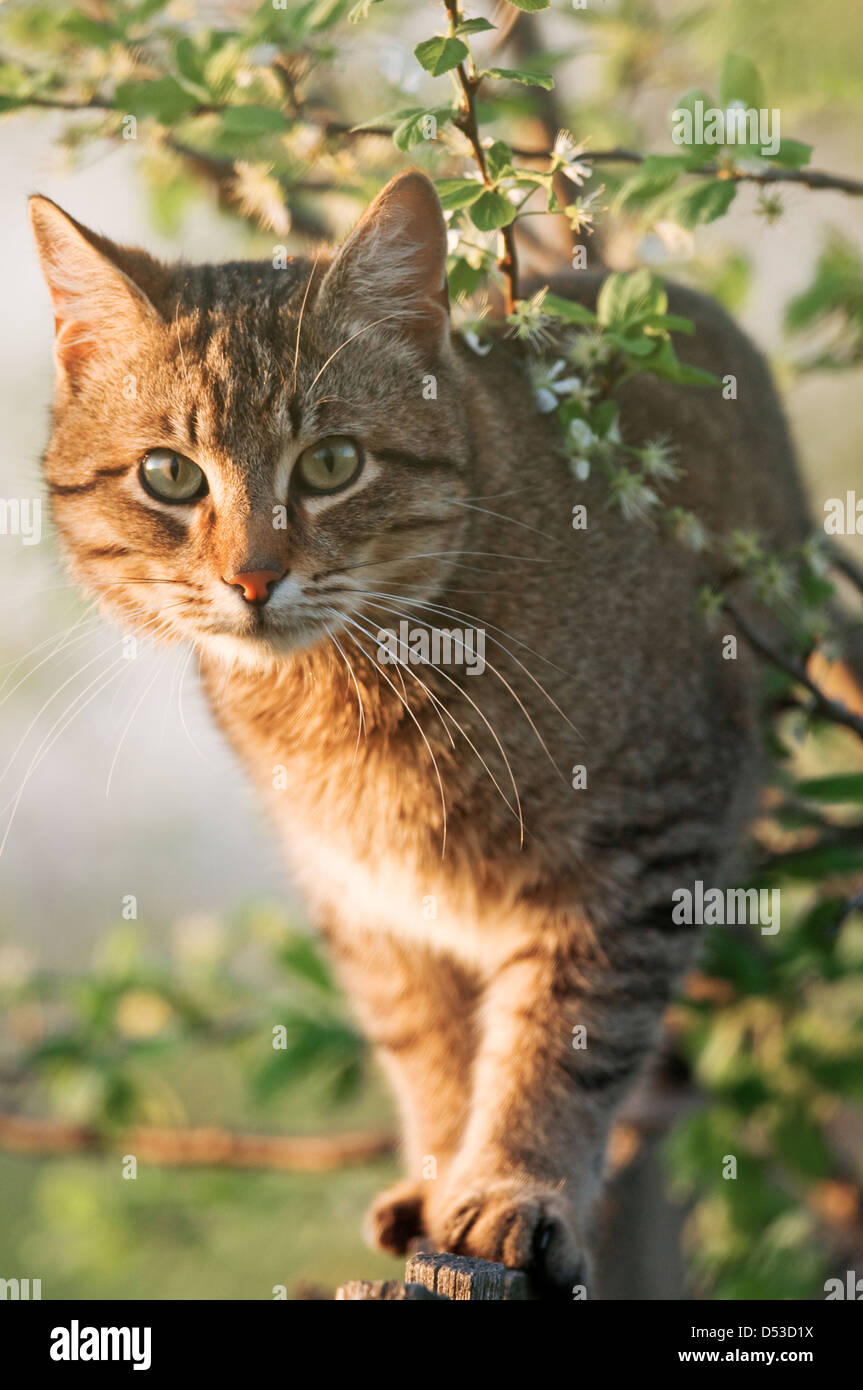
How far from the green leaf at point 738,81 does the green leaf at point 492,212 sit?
0.41 meters

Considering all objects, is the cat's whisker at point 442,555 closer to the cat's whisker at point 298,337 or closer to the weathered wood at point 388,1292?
the cat's whisker at point 298,337

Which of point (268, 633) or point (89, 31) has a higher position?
point (89, 31)

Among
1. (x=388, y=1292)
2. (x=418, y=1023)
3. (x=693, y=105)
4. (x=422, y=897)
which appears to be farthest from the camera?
(x=418, y=1023)

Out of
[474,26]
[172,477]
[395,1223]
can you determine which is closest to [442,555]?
[172,477]

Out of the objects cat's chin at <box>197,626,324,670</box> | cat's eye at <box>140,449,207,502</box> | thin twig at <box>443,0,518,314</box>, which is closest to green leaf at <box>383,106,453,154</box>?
thin twig at <box>443,0,518,314</box>

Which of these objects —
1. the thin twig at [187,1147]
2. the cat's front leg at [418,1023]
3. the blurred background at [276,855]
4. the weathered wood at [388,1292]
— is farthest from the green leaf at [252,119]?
the thin twig at [187,1147]

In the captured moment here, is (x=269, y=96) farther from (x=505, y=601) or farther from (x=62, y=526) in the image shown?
(x=505, y=601)

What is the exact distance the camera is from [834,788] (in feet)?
7.28

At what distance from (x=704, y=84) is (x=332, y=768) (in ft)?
8.19

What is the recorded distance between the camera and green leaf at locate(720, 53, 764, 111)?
1.84 m

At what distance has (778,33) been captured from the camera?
3502 millimetres

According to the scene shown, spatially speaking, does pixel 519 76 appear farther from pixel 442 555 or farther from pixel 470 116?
pixel 442 555

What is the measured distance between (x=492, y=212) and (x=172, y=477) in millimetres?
620
